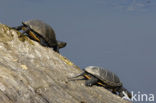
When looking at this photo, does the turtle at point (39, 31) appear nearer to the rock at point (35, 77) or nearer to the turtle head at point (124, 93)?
the rock at point (35, 77)

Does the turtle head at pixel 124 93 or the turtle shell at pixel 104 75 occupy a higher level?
the turtle shell at pixel 104 75

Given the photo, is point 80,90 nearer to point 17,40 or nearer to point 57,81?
point 57,81

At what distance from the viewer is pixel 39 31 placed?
13.5 meters

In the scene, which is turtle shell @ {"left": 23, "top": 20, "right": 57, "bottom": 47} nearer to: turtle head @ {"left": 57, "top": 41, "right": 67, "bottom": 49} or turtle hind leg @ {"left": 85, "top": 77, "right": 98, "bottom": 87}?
turtle head @ {"left": 57, "top": 41, "right": 67, "bottom": 49}

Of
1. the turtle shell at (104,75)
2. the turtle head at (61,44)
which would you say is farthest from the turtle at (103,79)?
the turtle head at (61,44)

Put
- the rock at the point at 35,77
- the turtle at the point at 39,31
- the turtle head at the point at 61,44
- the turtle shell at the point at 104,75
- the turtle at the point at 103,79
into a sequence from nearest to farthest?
the rock at the point at 35,77, the turtle at the point at 103,79, the turtle shell at the point at 104,75, the turtle at the point at 39,31, the turtle head at the point at 61,44

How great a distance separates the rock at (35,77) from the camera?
772cm

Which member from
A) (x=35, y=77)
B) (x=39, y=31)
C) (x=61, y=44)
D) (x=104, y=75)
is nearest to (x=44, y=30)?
(x=39, y=31)

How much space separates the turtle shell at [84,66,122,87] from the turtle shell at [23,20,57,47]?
8.31 ft

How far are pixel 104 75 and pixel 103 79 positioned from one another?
285 mm

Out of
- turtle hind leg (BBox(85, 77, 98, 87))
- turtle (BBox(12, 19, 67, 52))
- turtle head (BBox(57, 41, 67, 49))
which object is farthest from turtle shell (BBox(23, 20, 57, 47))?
turtle hind leg (BBox(85, 77, 98, 87))

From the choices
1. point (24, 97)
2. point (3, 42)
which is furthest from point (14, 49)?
point (24, 97)

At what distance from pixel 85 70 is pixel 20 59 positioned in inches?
140

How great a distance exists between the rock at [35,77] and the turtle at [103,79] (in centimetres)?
62
